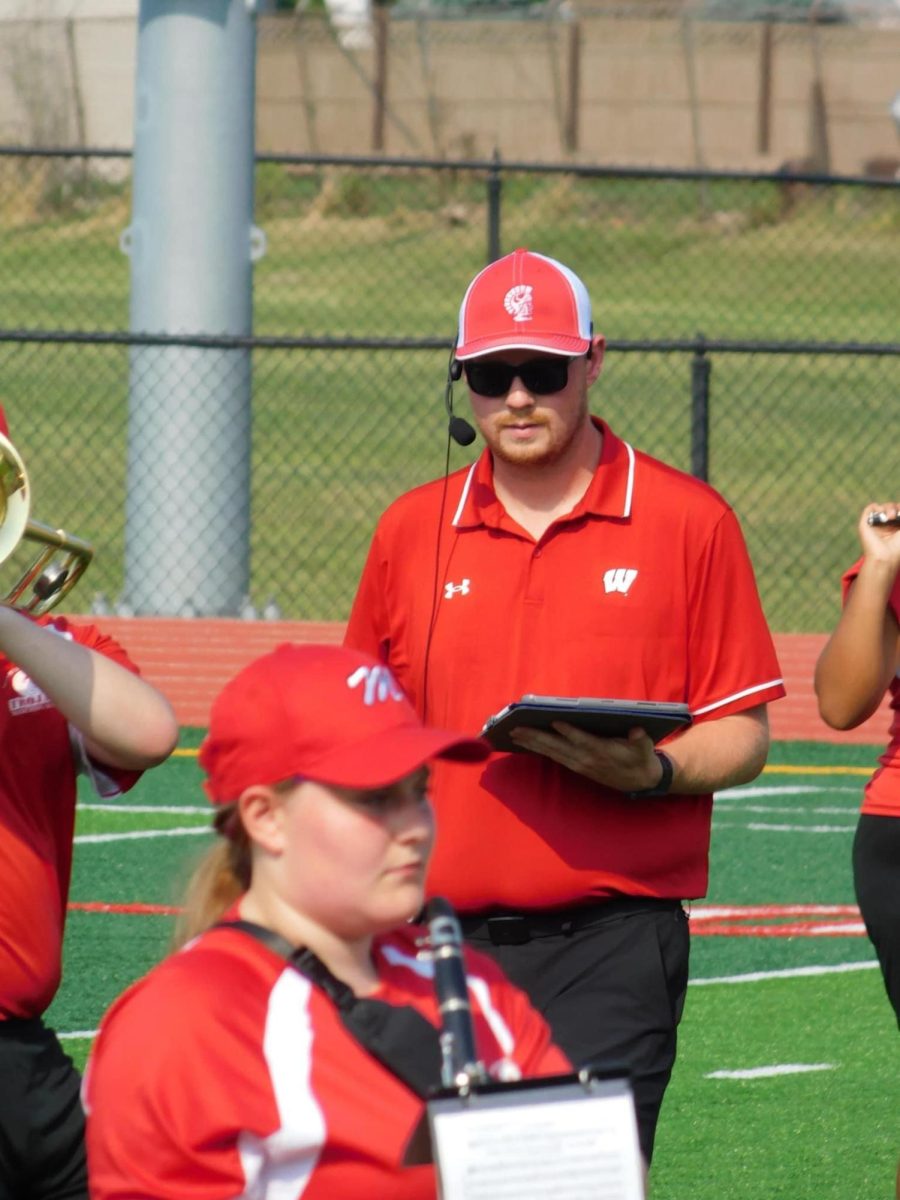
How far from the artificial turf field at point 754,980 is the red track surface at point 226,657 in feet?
2.51

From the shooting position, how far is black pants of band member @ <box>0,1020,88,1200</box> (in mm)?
3787

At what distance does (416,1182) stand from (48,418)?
19793 millimetres

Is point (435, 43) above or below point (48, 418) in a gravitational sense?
above

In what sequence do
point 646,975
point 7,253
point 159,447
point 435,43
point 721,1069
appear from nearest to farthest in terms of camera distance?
point 646,975, point 721,1069, point 159,447, point 7,253, point 435,43

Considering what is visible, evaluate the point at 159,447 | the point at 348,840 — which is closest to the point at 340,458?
the point at 159,447

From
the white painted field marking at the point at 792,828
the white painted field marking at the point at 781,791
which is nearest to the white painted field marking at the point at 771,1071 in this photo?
the white painted field marking at the point at 792,828

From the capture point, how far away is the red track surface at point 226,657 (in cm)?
1219

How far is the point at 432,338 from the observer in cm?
1533

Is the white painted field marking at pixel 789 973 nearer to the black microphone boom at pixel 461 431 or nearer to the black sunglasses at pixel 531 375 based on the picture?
the black microphone boom at pixel 461 431

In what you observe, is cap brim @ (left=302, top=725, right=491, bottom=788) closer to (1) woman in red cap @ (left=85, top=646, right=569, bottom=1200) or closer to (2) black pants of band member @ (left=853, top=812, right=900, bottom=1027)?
(1) woman in red cap @ (left=85, top=646, right=569, bottom=1200)

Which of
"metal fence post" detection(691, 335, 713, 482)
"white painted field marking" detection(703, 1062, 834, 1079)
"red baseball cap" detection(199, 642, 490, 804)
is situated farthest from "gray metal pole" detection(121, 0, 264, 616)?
"red baseball cap" detection(199, 642, 490, 804)

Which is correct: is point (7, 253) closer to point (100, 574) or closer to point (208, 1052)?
point (100, 574)

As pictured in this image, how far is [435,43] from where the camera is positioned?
33.5 meters

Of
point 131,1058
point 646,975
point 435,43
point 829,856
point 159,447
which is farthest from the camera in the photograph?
point 435,43
